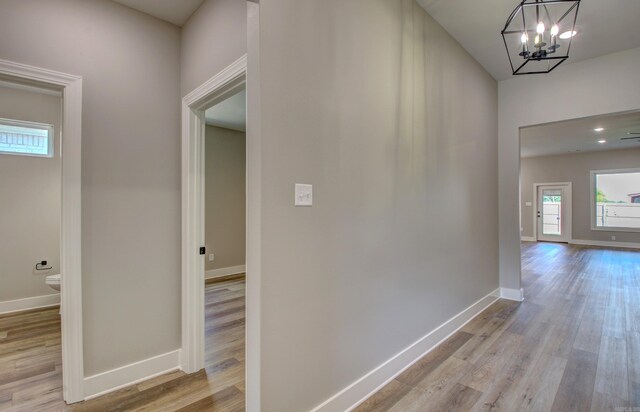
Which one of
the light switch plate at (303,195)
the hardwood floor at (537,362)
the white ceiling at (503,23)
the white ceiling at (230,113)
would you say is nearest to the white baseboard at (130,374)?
the hardwood floor at (537,362)

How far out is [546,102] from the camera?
3.75 meters

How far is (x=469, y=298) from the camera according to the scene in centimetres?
334

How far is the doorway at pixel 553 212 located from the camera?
9.59 metres

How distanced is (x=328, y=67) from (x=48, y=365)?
125 inches

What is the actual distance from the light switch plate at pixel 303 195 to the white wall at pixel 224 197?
4348mm

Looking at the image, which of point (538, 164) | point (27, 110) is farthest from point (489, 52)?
point (538, 164)

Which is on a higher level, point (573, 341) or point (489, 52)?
point (489, 52)

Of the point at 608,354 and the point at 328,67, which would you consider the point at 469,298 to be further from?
the point at 328,67

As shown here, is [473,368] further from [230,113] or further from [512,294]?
[230,113]

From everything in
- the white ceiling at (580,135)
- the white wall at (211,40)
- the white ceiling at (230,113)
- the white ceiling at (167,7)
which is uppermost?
the white ceiling at (580,135)

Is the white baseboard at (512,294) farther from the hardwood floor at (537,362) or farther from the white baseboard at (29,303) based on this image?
the white baseboard at (29,303)

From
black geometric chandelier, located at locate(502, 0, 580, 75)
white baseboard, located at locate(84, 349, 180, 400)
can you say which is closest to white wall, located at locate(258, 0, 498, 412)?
black geometric chandelier, located at locate(502, 0, 580, 75)

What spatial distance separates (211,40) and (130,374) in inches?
97.6

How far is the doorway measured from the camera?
959 cm
